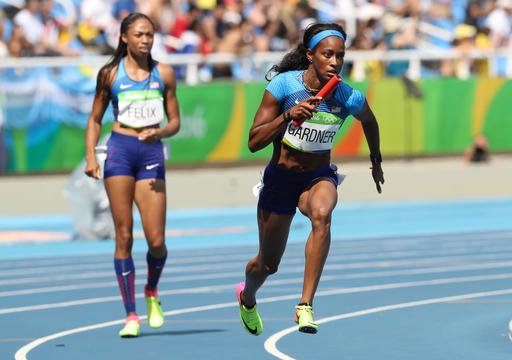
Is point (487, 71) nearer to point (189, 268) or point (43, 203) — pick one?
point (43, 203)

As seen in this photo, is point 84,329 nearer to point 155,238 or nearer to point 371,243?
point 155,238

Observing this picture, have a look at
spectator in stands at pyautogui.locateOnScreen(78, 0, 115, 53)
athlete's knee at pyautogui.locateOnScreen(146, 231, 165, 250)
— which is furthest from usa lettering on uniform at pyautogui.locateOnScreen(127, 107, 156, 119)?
spectator in stands at pyautogui.locateOnScreen(78, 0, 115, 53)

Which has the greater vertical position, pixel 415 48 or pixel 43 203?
pixel 415 48

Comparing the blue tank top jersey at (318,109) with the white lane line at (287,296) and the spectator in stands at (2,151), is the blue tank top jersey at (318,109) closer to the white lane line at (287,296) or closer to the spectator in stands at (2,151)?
the white lane line at (287,296)

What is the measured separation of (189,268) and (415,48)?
10362 millimetres

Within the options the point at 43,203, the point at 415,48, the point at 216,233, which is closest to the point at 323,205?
the point at 216,233

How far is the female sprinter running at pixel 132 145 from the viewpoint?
9016 mm

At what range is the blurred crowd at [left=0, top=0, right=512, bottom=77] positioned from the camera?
19297 millimetres

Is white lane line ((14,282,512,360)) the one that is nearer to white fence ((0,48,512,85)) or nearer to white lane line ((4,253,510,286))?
white lane line ((4,253,510,286))

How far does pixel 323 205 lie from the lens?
7.57m

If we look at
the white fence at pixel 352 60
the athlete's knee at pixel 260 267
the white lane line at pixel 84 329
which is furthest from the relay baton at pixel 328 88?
the white fence at pixel 352 60

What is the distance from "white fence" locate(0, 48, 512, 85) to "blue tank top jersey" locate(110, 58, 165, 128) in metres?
9.47

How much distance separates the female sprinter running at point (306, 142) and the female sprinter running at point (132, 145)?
1.34 m

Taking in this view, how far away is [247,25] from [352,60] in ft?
6.54
